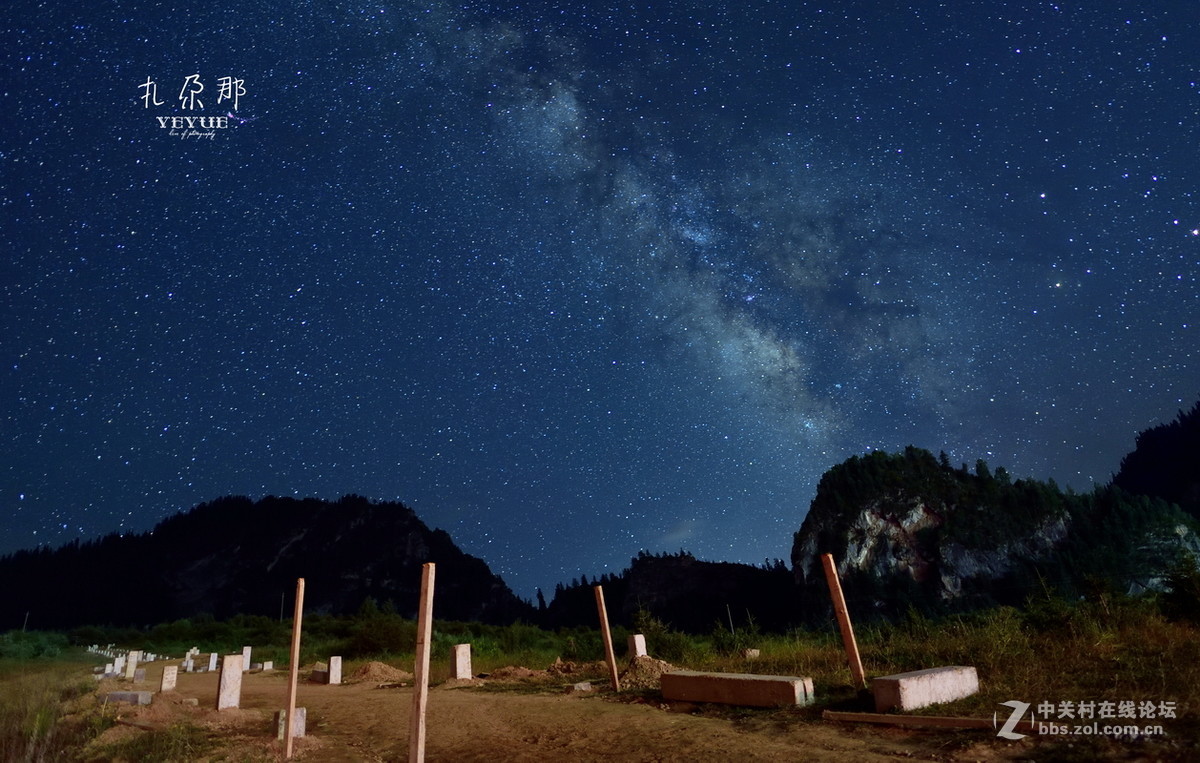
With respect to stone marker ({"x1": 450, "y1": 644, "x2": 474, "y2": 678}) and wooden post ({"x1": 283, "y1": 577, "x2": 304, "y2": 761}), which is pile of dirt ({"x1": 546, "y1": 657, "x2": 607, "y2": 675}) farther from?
wooden post ({"x1": 283, "y1": 577, "x2": 304, "y2": 761})

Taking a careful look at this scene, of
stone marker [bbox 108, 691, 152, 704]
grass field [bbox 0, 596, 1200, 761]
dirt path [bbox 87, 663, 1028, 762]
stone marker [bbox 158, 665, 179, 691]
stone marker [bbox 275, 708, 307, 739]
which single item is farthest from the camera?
stone marker [bbox 158, 665, 179, 691]

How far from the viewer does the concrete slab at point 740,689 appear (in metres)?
10.3

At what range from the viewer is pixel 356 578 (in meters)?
135

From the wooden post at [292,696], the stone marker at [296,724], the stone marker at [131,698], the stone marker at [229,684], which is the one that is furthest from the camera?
the stone marker at [131,698]

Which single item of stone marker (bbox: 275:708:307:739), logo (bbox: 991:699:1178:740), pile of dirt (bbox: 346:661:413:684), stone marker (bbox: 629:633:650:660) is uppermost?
stone marker (bbox: 629:633:650:660)

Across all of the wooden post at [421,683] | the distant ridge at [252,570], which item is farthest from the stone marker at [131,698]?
the distant ridge at [252,570]

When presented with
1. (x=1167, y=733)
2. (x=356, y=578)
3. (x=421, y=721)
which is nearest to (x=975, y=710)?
(x=1167, y=733)

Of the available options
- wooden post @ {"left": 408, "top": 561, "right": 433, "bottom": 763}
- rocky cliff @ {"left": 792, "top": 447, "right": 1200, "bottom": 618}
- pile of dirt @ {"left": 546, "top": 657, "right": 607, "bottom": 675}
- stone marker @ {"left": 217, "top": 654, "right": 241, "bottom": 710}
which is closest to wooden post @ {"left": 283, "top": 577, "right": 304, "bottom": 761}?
wooden post @ {"left": 408, "top": 561, "right": 433, "bottom": 763}

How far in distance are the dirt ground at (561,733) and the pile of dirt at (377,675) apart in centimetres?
512

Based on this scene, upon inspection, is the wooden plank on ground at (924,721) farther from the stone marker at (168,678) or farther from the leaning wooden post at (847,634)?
the stone marker at (168,678)

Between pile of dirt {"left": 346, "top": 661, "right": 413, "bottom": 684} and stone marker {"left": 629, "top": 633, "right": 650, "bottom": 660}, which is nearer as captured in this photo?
stone marker {"left": 629, "top": 633, "right": 650, "bottom": 660}

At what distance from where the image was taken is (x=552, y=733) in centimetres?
1055

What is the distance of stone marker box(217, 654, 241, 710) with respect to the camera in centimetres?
1501

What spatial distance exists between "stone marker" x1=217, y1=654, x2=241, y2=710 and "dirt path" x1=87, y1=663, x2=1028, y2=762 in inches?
19.5
